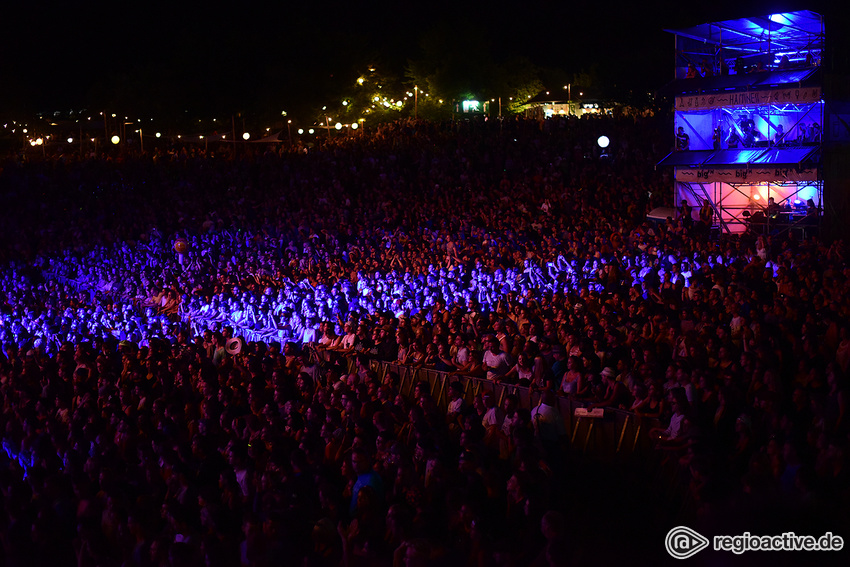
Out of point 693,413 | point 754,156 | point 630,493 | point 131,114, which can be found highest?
point 131,114

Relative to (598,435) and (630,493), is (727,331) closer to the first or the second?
(598,435)

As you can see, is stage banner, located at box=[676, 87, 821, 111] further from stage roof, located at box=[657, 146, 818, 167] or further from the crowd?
the crowd

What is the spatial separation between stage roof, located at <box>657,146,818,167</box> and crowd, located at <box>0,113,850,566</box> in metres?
1.14

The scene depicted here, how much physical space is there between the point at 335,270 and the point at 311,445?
9.95 meters

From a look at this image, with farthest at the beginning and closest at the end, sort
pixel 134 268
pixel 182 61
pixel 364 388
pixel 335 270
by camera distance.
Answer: pixel 182 61 → pixel 134 268 → pixel 335 270 → pixel 364 388

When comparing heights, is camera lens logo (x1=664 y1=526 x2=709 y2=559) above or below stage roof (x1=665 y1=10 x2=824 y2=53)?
below

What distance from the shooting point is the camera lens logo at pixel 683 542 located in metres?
5.82

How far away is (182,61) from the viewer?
153ft

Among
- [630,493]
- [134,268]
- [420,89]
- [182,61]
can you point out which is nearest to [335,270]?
[134,268]

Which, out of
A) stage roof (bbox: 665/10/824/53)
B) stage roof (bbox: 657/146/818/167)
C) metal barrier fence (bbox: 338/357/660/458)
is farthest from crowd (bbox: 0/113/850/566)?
stage roof (bbox: 665/10/824/53)

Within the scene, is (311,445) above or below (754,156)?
below

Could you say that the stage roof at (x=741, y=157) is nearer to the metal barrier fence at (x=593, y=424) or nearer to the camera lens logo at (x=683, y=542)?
the metal barrier fence at (x=593, y=424)

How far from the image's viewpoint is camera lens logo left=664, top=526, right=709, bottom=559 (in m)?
5.82

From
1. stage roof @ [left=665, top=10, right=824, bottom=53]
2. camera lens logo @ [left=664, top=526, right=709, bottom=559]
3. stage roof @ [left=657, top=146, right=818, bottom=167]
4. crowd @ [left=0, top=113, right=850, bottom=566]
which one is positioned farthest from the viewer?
stage roof @ [left=665, top=10, right=824, bottom=53]
